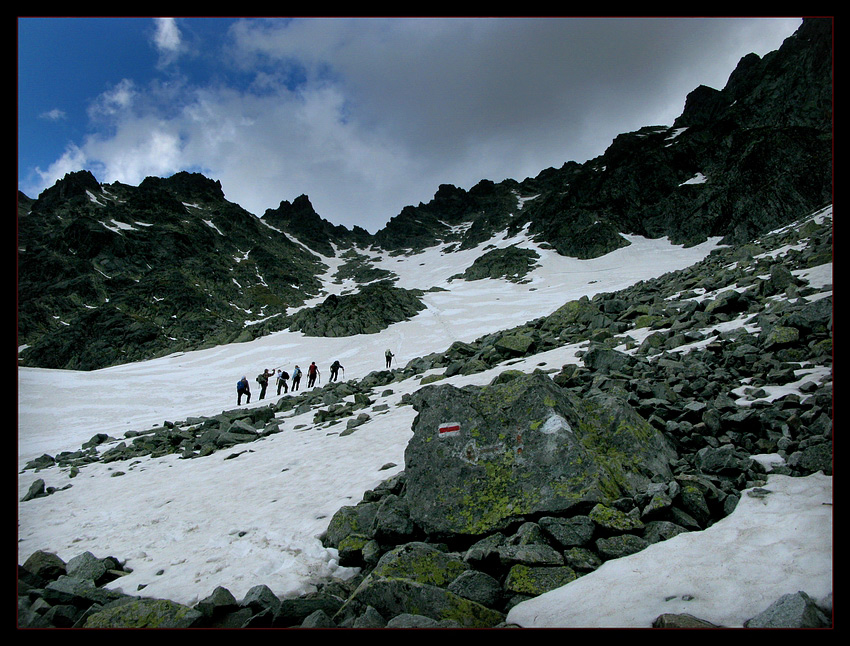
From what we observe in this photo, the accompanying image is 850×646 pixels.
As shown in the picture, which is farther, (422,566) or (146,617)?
(422,566)

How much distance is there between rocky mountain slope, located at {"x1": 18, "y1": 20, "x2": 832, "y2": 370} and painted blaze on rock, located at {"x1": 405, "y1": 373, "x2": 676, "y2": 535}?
43878 mm

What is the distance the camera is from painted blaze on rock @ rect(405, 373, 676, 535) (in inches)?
206

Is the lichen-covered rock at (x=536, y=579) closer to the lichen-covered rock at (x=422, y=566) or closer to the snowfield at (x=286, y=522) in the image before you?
the snowfield at (x=286, y=522)

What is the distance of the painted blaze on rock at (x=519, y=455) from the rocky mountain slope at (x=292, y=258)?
43878 millimetres

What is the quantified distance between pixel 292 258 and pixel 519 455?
155401mm

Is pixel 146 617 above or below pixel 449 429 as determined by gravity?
below

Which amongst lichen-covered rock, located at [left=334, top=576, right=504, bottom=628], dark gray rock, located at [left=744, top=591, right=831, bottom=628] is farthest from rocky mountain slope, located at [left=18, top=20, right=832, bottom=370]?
dark gray rock, located at [left=744, top=591, right=831, bottom=628]

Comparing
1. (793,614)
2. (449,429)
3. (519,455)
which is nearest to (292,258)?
(449,429)

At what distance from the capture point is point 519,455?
5719mm

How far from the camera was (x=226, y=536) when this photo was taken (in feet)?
22.4

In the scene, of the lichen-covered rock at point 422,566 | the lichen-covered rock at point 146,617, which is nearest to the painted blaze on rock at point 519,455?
the lichen-covered rock at point 422,566

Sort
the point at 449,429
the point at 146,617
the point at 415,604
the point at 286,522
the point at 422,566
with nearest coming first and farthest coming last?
the point at 415,604 < the point at 146,617 < the point at 422,566 < the point at 449,429 < the point at 286,522

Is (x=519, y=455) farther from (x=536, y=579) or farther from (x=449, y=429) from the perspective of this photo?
(x=536, y=579)

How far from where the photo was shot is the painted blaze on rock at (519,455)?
523 centimetres
